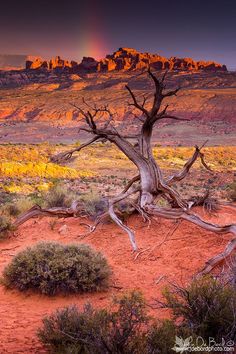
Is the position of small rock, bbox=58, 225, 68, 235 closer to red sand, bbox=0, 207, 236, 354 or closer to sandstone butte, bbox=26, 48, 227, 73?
red sand, bbox=0, 207, 236, 354

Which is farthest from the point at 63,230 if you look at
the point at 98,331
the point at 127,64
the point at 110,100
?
the point at 127,64

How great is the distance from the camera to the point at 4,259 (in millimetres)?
Answer: 7891

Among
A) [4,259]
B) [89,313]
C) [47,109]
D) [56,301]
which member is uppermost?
[89,313]

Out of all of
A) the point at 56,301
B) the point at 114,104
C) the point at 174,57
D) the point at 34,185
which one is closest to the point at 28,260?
the point at 56,301

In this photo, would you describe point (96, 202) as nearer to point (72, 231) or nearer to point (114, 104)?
point (72, 231)

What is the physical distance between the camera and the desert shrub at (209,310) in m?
3.83

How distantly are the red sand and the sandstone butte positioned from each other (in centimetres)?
11972

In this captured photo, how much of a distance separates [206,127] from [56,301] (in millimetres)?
57889

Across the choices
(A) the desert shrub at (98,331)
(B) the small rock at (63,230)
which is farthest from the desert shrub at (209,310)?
(B) the small rock at (63,230)

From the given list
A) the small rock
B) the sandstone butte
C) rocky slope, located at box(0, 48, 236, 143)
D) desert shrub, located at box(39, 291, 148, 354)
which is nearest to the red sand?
the small rock

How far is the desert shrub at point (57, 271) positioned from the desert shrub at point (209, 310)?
2.05 meters

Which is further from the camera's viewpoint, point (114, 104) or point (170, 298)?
point (114, 104)

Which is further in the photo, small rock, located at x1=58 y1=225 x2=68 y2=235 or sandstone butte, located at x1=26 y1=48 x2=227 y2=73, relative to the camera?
sandstone butte, located at x1=26 y1=48 x2=227 y2=73

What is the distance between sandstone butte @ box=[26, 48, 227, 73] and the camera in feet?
429
